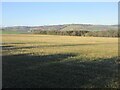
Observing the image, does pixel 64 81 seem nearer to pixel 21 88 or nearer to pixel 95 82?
pixel 95 82

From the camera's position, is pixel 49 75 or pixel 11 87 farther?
pixel 49 75

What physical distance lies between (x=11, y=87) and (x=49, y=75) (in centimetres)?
356

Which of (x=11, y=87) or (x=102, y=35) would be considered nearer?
(x=11, y=87)

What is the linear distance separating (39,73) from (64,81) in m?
2.42

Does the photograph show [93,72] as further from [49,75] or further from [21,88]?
[21,88]

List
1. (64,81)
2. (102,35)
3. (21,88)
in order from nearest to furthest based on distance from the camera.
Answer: (21,88), (64,81), (102,35)

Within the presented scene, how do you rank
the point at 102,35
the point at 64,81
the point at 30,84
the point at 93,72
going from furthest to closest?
1. the point at 102,35
2. the point at 93,72
3. the point at 64,81
4. the point at 30,84

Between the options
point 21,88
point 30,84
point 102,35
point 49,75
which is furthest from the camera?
point 102,35

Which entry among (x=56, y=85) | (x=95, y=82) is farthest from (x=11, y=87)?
(x=95, y=82)

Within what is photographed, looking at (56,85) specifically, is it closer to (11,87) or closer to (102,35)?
(11,87)

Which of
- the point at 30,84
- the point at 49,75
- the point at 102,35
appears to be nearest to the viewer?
the point at 30,84

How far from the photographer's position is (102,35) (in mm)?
115875

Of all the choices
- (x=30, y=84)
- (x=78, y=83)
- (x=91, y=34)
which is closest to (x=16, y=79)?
(x=30, y=84)

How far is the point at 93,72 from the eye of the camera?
1680cm
